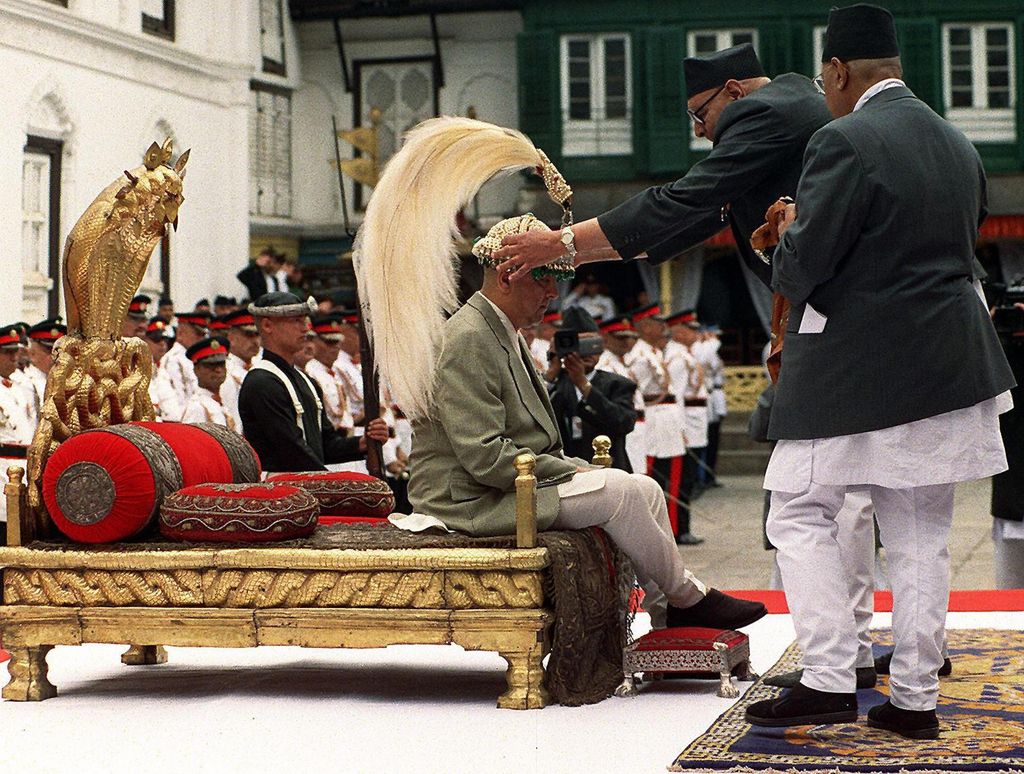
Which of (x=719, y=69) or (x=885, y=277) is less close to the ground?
(x=719, y=69)

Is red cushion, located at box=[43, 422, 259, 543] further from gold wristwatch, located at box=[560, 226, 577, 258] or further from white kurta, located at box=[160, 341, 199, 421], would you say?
white kurta, located at box=[160, 341, 199, 421]

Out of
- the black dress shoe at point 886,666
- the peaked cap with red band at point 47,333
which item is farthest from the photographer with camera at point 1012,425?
the peaked cap with red band at point 47,333

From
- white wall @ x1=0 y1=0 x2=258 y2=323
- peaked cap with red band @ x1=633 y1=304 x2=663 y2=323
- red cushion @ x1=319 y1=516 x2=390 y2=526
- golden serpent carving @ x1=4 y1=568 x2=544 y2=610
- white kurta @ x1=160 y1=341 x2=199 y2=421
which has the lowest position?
golden serpent carving @ x1=4 y1=568 x2=544 y2=610

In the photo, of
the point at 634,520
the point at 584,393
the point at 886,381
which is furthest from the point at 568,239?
the point at 584,393

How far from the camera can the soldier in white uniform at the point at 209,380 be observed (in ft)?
30.2

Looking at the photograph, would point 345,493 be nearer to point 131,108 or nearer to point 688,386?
point 688,386

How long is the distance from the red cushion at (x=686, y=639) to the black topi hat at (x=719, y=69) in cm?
160

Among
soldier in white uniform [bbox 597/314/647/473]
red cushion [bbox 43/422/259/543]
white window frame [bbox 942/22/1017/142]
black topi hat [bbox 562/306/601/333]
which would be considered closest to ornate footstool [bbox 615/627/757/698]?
red cushion [bbox 43/422/259/543]

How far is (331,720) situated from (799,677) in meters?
1.32

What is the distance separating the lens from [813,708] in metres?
4.03

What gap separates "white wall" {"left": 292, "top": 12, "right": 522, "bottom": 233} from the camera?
2184cm

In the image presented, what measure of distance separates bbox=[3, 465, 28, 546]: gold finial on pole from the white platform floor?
0.51 meters

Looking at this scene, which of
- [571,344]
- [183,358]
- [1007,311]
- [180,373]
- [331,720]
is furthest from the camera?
[183,358]

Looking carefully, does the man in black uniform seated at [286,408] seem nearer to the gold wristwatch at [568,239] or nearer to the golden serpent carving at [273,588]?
the golden serpent carving at [273,588]
